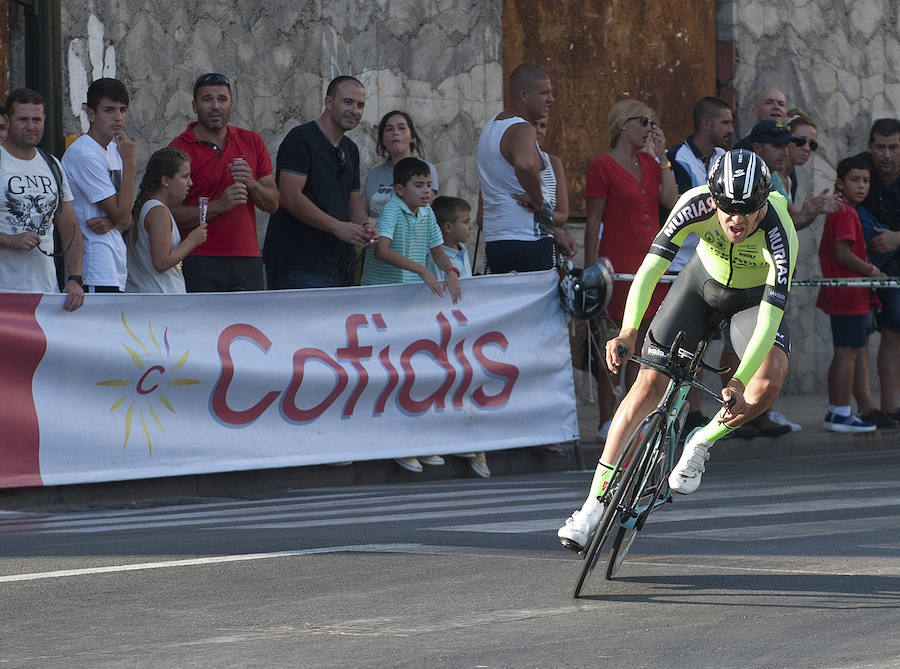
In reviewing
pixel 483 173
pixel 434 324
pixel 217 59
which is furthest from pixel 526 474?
pixel 217 59

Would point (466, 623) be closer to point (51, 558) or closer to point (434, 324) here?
point (51, 558)

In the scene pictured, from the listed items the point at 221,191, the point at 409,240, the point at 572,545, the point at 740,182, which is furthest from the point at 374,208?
the point at 572,545

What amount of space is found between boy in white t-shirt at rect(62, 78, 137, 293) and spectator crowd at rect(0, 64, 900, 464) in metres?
0.01

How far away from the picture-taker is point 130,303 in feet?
37.0

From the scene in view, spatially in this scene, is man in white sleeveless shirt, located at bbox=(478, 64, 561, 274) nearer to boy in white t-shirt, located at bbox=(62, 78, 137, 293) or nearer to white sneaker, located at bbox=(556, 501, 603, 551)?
boy in white t-shirt, located at bbox=(62, 78, 137, 293)

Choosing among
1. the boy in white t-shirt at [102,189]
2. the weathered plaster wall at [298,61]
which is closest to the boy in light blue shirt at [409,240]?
the boy in white t-shirt at [102,189]

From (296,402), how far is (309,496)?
88 centimetres

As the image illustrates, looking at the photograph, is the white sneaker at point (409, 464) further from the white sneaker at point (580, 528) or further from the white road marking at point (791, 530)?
the white sneaker at point (580, 528)

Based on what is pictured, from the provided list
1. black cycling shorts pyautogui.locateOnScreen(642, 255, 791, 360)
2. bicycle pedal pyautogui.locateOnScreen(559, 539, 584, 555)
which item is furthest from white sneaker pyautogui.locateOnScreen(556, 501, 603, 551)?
black cycling shorts pyautogui.locateOnScreen(642, 255, 791, 360)

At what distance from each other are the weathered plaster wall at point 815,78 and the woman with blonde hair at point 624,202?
6089 mm

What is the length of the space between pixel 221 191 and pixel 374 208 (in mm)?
1697

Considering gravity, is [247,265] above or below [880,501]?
above

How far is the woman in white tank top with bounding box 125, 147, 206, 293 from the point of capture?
11.6m

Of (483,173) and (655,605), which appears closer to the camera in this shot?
(655,605)
